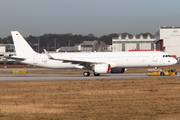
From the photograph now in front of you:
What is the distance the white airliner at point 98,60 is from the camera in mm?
40125

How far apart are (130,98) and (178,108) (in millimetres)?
4320

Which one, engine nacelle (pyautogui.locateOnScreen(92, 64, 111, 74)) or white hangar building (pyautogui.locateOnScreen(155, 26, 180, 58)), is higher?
Result: white hangar building (pyautogui.locateOnScreen(155, 26, 180, 58))

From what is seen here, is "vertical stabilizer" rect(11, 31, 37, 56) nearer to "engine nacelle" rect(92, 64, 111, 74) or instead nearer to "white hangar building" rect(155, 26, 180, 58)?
"engine nacelle" rect(92, 64, 111, 74)

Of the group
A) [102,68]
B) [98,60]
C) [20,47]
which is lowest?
[102,68]

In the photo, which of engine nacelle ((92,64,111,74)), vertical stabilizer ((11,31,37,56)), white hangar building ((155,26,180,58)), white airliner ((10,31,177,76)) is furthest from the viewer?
white hangar building ((155,26,180,58))

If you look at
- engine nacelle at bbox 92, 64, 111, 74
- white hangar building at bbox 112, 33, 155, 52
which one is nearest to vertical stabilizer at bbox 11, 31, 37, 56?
engine nacelle at bbox 92, 64, 111, 74

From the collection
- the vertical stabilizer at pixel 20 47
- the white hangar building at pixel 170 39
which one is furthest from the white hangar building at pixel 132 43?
the vertical stabilizer at pixel 20 47

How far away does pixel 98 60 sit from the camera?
42.1m

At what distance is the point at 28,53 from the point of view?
45031mm

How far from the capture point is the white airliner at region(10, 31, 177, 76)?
132 feet

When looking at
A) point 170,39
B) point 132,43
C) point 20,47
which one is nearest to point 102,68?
point 20,47

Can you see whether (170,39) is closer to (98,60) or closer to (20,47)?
(98,60)

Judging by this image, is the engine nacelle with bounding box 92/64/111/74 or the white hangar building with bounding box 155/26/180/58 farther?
the white hangar building with bounding box 155/26/180/58

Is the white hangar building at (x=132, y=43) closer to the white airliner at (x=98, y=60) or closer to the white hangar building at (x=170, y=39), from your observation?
the white hangar building at (x=170, y=39)
